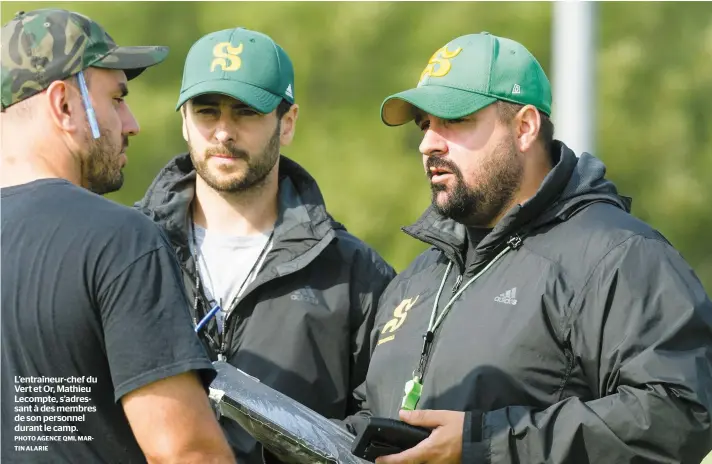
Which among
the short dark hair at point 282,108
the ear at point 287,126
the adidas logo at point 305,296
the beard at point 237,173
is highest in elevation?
the short dark hair at point 282,108

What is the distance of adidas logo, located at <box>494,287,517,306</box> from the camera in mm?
3119

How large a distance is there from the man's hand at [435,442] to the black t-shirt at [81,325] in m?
0.69

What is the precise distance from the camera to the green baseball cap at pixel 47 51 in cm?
257

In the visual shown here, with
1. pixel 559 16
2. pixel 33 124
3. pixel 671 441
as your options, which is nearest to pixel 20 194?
pixel 33 124

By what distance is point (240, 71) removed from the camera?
3992mm

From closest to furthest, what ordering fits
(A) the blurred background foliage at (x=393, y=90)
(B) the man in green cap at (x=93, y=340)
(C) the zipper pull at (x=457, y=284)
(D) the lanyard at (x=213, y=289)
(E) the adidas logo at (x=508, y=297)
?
1. (B) the man in green cap at (x=93, y=340)
2. (E) the adidas logo at (x=508, y=297)
3. (C) the zipper pull at (x=457, y=284)
4. (D) the lanyard at (x=213, y=289)
5. (A) the blurred background foliage at (x=393, y=90)

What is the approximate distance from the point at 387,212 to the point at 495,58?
6.99m

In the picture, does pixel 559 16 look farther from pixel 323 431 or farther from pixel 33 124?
pixel 33 124

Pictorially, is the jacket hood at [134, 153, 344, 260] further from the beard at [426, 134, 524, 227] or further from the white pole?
the white pole

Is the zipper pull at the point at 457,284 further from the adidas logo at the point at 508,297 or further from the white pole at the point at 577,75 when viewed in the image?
the white pole at the point at 577,75

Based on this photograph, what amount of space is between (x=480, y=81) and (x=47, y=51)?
1.36 metres

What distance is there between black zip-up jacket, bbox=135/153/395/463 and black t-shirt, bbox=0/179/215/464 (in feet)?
4.32

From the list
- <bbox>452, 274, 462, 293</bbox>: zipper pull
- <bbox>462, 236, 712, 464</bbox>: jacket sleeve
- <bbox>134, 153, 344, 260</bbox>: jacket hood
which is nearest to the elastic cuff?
<bbox>462, 236, 712, 464</bbox>: jacket sleeve

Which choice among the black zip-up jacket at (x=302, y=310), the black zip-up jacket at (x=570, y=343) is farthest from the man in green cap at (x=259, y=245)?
the black zip-up jacket at (x=570, y=343)
